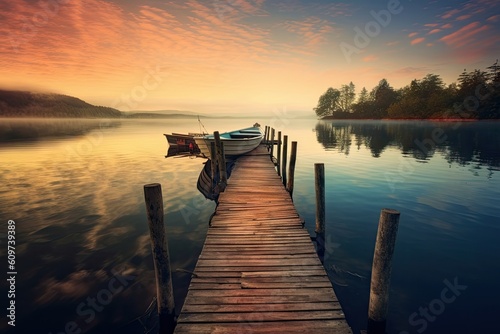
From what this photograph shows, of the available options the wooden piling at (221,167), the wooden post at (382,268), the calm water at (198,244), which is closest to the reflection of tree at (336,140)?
the calm water at (198,244)

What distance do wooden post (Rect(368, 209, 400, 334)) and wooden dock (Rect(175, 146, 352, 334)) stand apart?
0.77 meters

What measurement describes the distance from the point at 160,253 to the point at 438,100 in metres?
112

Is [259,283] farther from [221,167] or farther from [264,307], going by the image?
[221,167]

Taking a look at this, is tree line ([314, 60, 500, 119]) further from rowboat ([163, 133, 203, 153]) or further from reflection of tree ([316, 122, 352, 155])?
rowboat ([163, 133, 203, 153])

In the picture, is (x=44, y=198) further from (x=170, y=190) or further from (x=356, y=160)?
(x=356, y=160)

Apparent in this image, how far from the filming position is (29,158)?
23.8 meters

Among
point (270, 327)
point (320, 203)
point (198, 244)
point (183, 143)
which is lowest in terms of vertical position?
point (198, 244)

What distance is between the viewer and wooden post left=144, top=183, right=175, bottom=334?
13.7 feet

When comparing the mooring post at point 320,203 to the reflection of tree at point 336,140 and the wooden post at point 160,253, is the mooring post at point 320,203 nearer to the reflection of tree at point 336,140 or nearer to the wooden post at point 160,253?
the wooden post at point 160,253

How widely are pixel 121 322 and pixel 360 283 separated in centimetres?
607

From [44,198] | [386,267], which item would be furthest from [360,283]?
[44,198]

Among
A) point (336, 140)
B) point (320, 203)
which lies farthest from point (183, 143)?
point (336, 140)

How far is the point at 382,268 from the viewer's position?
161 inches

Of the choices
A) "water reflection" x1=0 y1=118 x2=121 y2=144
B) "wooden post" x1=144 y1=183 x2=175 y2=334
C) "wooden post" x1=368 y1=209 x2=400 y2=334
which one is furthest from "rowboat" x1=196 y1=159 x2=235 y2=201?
"water reflection" x1=0 y1=118 x2=121 y2=144
